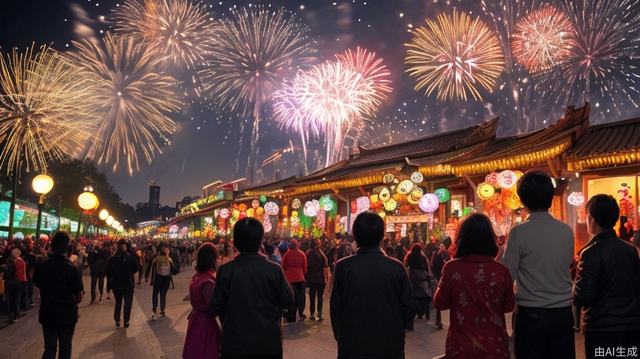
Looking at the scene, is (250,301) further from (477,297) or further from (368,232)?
(477,297)

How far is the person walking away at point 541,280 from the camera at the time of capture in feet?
11.1

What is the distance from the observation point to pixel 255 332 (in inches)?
144

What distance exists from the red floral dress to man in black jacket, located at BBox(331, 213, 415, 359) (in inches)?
14.9

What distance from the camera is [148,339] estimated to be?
943 centimetres

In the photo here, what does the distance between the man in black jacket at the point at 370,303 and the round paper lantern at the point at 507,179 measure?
39.0ft

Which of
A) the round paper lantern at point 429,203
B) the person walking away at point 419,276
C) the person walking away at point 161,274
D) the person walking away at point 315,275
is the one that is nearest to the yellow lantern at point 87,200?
the person walking away at point 161,274

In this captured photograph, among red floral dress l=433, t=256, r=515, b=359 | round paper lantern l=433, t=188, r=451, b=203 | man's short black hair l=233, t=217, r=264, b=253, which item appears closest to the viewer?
red floral dress l=433, t=256, r=515, b=359

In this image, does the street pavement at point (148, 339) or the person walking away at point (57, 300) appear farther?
the street pavement at point (148, 339)

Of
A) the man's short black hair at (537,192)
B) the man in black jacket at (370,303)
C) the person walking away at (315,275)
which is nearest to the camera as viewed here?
the man in black jacket at (370,303)

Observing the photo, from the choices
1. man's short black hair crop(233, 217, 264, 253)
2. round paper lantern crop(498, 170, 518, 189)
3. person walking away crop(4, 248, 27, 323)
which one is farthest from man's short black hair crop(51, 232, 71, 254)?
round paper lantern crop(498, 170, 518, 189)

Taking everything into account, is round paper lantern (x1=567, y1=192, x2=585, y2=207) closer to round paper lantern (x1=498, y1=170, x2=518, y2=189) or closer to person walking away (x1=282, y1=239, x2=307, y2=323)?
round paper lantern (x1=498, y1=170, x2=518, y2=189)

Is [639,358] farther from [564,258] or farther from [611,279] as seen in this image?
[564,258]

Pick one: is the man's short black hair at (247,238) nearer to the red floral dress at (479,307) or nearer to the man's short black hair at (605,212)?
the red floral dress at (479,307)

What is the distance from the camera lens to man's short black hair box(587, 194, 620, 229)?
12.5 ft
